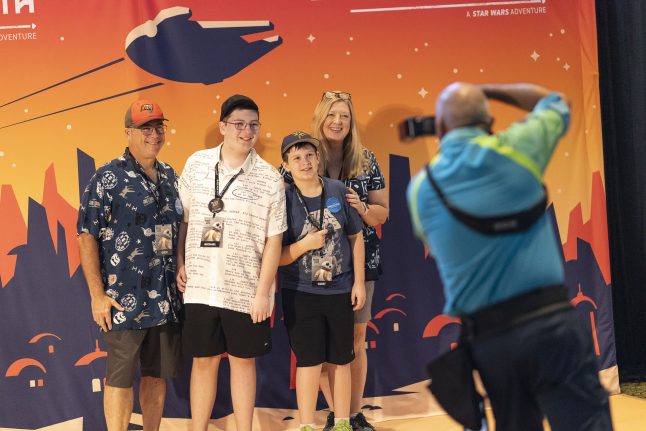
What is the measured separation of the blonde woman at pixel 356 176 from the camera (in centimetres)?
393

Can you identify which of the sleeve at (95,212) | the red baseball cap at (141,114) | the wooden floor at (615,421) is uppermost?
the red baseball cap at (141,114)

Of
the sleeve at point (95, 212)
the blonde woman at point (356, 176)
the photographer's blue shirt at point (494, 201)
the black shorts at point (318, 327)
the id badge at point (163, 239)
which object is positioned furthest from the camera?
the blonde woman at point (356, 176)

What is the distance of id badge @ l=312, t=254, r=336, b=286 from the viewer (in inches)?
145

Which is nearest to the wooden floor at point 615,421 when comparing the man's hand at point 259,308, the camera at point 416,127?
the man's hand at point 259,308

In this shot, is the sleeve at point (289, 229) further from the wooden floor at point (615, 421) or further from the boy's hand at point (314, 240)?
the wooden floor at point (615, 421)

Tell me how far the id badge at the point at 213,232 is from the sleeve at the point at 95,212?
1.42 ft

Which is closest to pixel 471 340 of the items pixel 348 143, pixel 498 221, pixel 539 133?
pixel 498 221

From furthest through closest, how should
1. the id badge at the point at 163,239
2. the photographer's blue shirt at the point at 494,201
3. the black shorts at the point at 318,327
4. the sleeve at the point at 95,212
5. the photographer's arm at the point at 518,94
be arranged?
the black shorts at the point at 318,327
the id badge at the point at 163,239
the sleeve at the point at 95,212
the photographer's arm at the point at 518,94
the photographer's blue shirt at the point at 494,201

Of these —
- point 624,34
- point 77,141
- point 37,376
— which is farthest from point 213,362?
point 624,34

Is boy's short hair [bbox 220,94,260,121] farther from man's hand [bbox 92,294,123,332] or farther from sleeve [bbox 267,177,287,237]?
man's hand [bbox 92,294,123,332]

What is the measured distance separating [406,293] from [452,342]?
0.38 meters

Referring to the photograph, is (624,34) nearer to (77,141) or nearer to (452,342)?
(452,342)

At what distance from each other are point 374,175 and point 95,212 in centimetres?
139

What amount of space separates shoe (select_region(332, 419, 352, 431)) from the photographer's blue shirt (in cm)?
166
